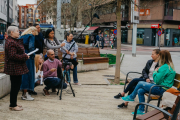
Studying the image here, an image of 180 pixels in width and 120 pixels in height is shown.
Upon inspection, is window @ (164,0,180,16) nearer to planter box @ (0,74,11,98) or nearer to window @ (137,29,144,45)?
window @ (137,29,144,45)

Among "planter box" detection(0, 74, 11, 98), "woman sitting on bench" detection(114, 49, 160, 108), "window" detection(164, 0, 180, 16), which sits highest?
"window" detection(164, 0, 180, 16)

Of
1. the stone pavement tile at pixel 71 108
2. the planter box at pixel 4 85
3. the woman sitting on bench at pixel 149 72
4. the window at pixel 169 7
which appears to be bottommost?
the stone pavement tile at pixel 71 108

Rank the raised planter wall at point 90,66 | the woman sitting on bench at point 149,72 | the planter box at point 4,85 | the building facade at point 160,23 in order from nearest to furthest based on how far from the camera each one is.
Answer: the woman sitting on bench at point 149,72 → the planter box at point 4,85 → the raised planter wall at point 90,66 → the building facade at point 160,23

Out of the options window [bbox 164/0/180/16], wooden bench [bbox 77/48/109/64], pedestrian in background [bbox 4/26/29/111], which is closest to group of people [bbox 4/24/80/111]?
pedestrian in background [bbox 4/26/29/111]

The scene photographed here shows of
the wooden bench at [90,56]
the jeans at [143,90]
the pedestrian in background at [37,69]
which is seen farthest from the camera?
the wooden bench at [90,56]

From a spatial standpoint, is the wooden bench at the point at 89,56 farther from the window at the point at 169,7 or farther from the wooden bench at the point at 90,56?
the window at the point at 169,7

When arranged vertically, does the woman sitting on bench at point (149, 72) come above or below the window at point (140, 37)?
below

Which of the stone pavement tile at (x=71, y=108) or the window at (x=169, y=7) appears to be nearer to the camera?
the stone pavement tile at (x=71, y=108)

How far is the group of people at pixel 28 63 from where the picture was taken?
4.47 meters

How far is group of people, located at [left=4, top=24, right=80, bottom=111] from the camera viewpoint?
447 cm

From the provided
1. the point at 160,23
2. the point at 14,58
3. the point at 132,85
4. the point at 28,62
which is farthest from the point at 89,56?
the point at 160,23

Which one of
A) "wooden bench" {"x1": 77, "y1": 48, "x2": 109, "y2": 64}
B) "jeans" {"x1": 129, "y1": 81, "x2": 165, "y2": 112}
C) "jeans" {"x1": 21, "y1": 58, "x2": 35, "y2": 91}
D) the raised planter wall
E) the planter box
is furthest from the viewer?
"wooden bench" {"x1": 77, "y1": 48, "x2": 109, "y2": 64}

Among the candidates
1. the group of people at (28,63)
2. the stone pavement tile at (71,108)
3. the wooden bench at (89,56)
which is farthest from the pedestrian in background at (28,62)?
the wooden bench at (89,56)

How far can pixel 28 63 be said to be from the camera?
17.8ft
